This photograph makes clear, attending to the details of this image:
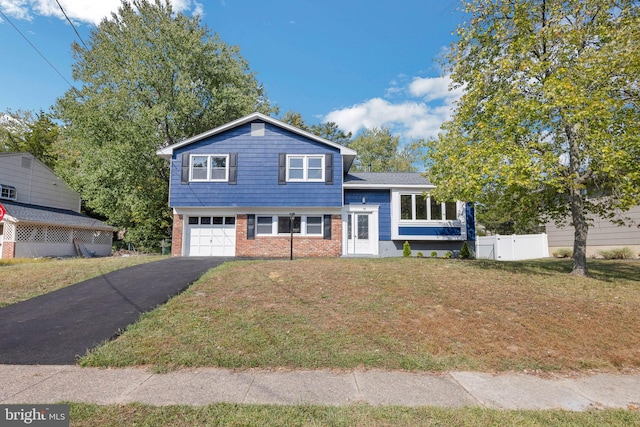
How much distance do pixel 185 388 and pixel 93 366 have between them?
5.43 ft

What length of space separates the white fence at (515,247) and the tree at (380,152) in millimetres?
18785

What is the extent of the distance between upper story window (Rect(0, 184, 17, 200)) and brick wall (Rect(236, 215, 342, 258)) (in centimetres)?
1528

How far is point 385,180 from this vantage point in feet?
56.1

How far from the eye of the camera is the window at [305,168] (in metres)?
15.8

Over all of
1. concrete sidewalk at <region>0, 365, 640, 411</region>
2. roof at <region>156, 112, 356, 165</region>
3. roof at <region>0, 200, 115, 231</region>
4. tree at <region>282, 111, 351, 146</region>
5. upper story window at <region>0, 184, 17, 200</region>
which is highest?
tree at <region>282, 111, 351, 146</region>

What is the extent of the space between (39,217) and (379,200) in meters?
18.6

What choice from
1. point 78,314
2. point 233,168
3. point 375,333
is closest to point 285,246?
point 233,168

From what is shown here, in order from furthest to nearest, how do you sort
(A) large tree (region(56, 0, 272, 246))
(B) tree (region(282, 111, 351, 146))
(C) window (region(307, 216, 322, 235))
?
1. (B) tree (region(282, 111, 351, 146))
2. (A) large tree (region(56, 0, 272, 246))
3. (C) window (region(307, 216, 322, 235))

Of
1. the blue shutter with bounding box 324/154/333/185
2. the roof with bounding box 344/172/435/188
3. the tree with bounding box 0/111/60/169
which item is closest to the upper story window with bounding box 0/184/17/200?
the tree with bounding box 0/111/60/169

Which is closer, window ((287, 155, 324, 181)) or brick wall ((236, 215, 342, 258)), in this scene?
brick wall ((236, 215, 342, 258))

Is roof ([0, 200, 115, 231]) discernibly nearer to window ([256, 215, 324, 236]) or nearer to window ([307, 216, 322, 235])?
window ([256, 215, 324, 236])

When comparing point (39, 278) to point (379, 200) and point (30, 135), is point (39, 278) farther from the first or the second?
point (30, 135)

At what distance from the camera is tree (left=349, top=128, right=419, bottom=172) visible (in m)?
38.2

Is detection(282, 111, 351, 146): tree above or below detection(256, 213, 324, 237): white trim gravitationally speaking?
above
